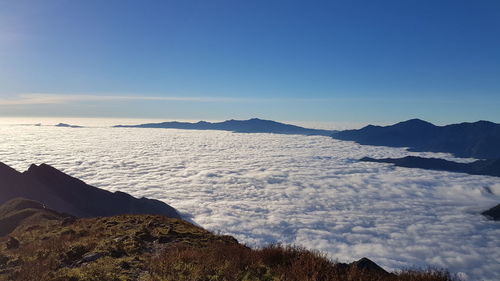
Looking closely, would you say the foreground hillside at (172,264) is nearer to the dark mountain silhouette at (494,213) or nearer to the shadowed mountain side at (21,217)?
the shadowed mountain side at (21,217)

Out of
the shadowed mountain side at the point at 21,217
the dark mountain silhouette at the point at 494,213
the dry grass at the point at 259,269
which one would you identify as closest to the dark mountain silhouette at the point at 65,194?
the shadowed mountain side at the point at 21,217

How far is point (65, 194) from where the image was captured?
98125 mm

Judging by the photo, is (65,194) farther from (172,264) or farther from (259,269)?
(259,269)

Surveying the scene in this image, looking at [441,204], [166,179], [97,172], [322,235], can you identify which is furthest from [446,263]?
[97,172]

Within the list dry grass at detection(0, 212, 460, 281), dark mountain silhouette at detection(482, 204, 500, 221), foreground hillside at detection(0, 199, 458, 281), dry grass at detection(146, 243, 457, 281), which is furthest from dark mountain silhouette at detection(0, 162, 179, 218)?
dark mountain silhouette at detection(482, 204, 500, 221)

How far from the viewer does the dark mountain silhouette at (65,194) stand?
8825cm

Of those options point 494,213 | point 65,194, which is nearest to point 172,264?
point 65,194

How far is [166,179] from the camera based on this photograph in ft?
608

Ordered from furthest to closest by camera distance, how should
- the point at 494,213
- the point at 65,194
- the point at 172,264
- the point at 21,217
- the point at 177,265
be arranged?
the point at 494,213, the point at 65,194, the point at 21,217, the point at 172,264, the point at 177,265

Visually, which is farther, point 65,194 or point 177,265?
point 65,194

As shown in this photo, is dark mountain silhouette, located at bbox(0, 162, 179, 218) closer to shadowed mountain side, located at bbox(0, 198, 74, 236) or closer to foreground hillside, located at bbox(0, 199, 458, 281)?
shadowed mountain side, located at bbox(0, 198, 74, 236)

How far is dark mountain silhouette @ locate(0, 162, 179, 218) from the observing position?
290 feet

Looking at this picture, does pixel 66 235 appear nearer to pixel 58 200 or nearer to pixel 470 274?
pixel 58 200

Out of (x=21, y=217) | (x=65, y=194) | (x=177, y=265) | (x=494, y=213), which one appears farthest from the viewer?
(x=494, y=213)
